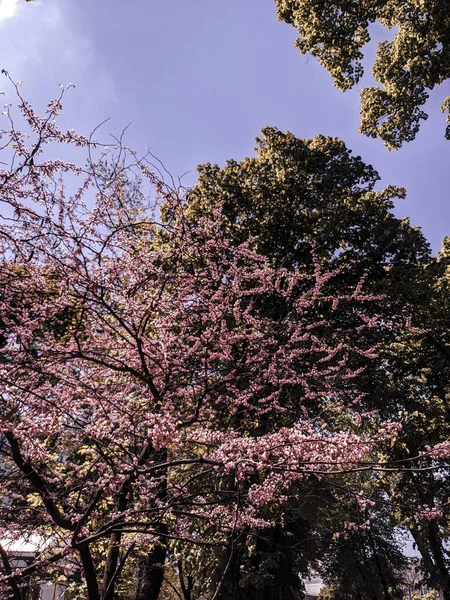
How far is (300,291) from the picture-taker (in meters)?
12.5

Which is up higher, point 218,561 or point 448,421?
point 448,421

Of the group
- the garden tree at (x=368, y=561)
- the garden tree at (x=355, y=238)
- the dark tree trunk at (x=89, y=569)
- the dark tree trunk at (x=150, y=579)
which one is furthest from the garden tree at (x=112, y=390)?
the garden tree at (x=368, y=561)

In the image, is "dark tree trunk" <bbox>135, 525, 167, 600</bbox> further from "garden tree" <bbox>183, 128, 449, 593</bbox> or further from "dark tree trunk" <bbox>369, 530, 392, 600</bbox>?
"dark tree trunk" <bbox>369, 530, 392, 600</bbox>

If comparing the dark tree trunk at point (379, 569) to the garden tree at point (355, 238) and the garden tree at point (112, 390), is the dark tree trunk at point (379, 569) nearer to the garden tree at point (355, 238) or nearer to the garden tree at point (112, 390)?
the garden tree at point (355, 238)

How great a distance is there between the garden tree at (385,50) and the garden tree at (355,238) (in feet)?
5.99

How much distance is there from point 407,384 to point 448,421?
1.57m

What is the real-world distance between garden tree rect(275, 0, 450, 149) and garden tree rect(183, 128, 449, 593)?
5.99 ft

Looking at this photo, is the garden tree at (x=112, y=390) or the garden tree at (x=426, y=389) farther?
the garden tree at (x=426, y=389)

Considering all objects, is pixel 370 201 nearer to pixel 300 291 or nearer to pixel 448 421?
pixel 300 291

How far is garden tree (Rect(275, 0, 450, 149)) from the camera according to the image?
10023mm

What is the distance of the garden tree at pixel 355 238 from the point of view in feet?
37.6

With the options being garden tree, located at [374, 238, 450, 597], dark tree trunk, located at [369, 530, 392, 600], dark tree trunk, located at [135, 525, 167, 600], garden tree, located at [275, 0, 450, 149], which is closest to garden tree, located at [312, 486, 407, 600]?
dark tree trunk, located at [369, 530, 392, 600]

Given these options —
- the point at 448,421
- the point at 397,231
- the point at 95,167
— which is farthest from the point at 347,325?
the point at 95,167

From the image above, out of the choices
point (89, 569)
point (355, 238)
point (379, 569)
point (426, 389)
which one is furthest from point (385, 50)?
point (379, 569)
